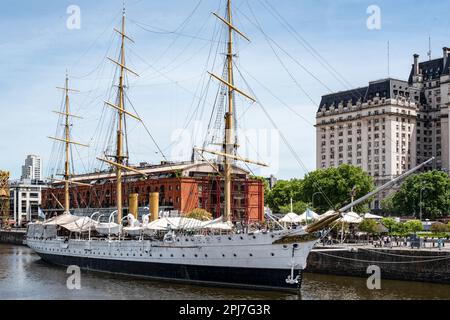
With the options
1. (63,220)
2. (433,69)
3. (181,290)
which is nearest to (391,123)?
(433,69)

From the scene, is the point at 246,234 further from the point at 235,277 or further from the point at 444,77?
the point at 444,77

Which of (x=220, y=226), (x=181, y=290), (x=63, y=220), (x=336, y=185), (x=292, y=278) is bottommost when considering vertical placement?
(x=181, y=290)

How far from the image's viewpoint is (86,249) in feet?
223

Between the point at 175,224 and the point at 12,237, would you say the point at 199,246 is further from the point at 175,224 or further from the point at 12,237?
the point at 12,237

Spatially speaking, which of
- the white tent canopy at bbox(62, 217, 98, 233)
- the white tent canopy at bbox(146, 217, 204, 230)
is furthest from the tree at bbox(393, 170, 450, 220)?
the white tent canopy at bbox(146, 217, 204, 230)

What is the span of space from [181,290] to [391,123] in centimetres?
11686

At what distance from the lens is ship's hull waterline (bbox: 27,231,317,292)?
48906mm

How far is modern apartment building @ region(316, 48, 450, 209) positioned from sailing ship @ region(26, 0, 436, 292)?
95039 mm

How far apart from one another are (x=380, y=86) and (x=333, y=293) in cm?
12065

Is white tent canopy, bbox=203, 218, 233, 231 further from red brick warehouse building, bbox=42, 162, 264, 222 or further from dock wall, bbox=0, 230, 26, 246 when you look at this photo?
dock wall, bbox=0, 230, 26, 246

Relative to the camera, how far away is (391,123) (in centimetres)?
15725

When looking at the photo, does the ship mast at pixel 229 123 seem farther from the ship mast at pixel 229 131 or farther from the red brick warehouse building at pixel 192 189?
the red brick warehouse building at pixel 192 189

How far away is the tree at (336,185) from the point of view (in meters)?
123

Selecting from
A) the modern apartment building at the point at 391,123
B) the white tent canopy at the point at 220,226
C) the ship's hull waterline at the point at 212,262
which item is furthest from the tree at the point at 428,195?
the ship's hull waterline at the point at 212,262
